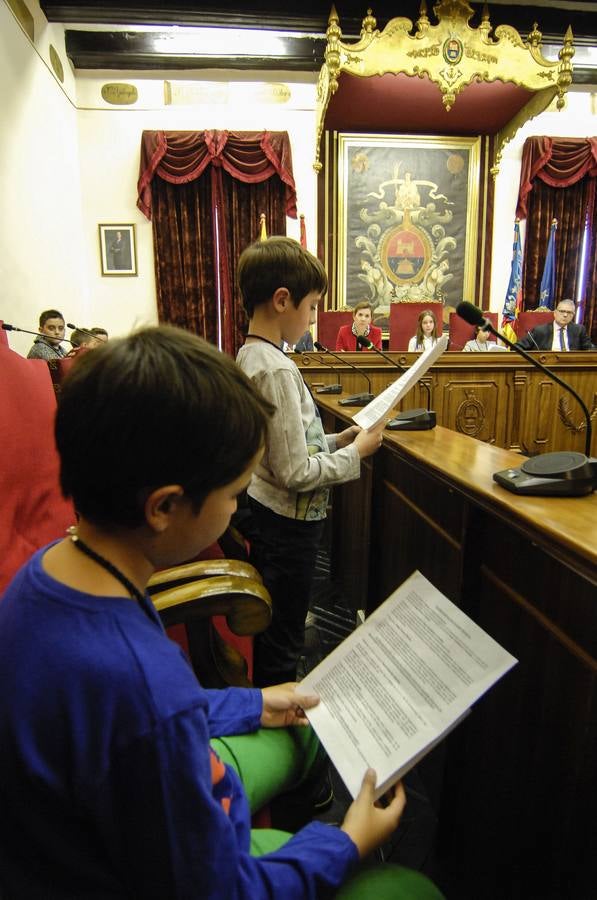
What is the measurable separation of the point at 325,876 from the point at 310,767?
287mm

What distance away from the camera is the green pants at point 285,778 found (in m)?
0.61

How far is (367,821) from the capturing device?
60 cm

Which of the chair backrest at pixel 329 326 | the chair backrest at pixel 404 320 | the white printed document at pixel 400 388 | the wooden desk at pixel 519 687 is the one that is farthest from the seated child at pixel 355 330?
the wooden desk at pixel 519 687

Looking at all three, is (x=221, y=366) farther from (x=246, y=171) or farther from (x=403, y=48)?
(x=246, y=171)

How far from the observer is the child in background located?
1.18 meters

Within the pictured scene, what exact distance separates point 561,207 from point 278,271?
6.49 meters

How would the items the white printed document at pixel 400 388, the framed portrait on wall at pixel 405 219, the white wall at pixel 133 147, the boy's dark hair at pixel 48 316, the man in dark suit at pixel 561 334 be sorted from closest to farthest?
the white printed document at pixel 400 388, the boy's dark hair at pixel 48 316, the man in dark suit at pixel 561 334, the white wall at pixel 133 147, the framed portrait on wall at pixel 405 219

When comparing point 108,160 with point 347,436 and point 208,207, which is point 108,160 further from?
point 347,436

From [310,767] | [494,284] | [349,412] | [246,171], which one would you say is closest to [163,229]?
[246,171]

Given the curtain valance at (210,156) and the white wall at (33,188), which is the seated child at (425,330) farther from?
the white wall at (33,188)

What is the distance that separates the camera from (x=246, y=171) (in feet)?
19.2

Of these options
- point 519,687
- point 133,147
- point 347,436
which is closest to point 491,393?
point 347,436

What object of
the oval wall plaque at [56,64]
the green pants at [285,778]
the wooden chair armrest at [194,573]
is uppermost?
the oval wall plaque at [56,64]

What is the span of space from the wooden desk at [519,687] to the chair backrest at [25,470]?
30.2 inches
